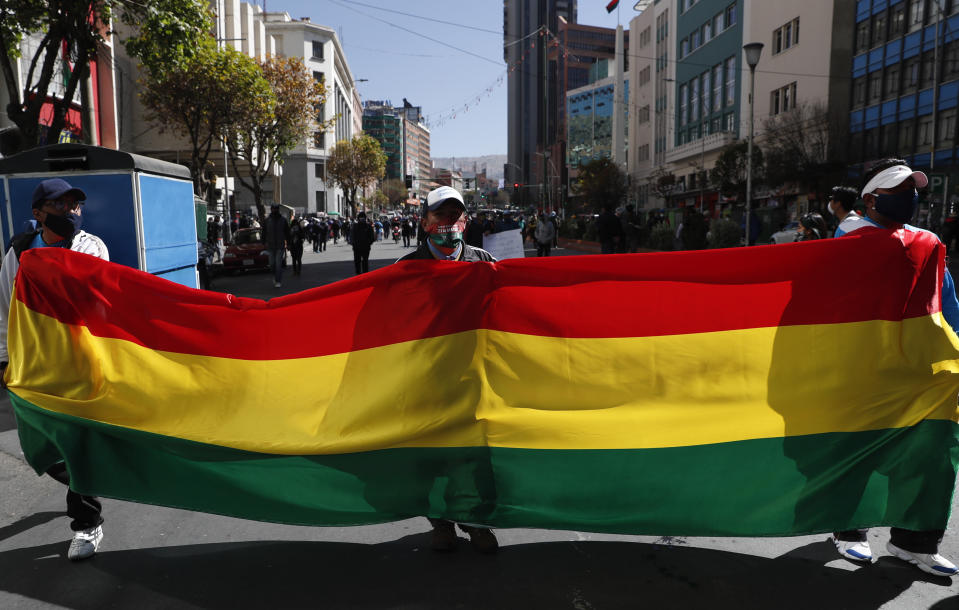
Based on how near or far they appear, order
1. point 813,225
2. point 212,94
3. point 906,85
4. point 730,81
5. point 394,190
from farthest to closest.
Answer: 1. point 394,190
2. point 730,81
3. point 906,85
4. point 212,94
5. point 813,225

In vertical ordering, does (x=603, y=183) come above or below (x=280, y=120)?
below

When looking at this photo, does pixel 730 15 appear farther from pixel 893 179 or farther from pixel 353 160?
pixel 893 179

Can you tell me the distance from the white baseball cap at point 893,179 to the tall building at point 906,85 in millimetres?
33542

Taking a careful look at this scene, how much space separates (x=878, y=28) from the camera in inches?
1566

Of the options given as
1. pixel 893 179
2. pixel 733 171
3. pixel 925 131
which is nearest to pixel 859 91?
pixel 925 131

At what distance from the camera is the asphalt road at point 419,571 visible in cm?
352

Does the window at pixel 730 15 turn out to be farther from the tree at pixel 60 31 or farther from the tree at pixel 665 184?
the tree at pixel 60 31

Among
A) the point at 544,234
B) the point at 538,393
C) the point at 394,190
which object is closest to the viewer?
the point at 538,393

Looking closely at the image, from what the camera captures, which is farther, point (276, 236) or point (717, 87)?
point (717, 87)

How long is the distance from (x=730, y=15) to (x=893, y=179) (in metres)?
55.5

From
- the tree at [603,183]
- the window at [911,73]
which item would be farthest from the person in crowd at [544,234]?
the tree at [603,183]

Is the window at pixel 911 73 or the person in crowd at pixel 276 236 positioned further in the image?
the window at pixel 911 73

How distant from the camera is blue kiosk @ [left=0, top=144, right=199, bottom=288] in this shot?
8203mm

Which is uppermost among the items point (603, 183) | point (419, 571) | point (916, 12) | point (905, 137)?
point (916, 12)
